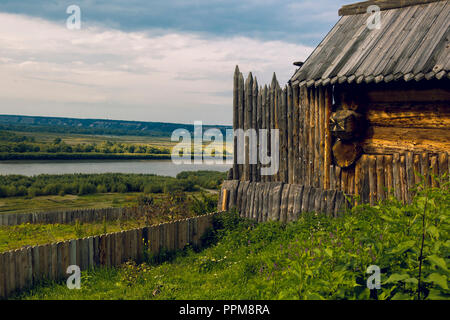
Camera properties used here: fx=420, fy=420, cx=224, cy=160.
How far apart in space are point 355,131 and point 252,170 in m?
3.06

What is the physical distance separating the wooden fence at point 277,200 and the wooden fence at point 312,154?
0.59 feet

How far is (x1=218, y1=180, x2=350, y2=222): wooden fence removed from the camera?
31.4ft

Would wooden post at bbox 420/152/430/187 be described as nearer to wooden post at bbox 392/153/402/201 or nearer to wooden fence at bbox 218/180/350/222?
wooden post at bbox 392/153/402/201

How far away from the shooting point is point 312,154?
9.94 meters

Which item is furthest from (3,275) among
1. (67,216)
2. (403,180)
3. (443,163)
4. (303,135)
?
(443,163)

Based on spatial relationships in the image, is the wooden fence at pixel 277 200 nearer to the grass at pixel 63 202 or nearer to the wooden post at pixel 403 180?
the wooden post at pixel 403 180

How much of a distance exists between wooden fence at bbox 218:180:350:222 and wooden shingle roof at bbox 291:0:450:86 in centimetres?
256

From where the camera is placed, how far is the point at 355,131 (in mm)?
9125

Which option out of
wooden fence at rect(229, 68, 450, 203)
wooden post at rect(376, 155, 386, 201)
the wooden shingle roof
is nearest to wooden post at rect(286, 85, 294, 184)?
wooden fence at rect(229, 68, 450, 203)

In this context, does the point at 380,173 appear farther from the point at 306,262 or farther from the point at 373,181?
the point at 306,262

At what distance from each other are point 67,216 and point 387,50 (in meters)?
11.6
